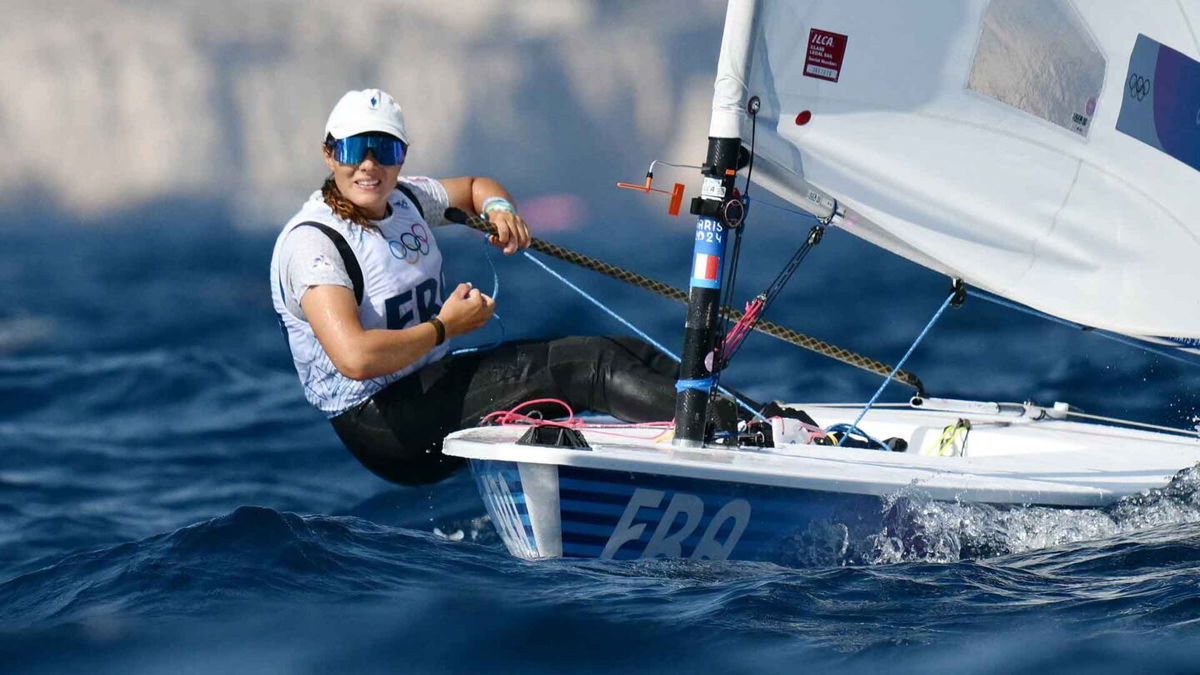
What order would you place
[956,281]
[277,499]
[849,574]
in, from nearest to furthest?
[849,574] → [956,281] → [277,499]

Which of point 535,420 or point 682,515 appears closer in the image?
point 682,515

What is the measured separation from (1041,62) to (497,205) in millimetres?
1766

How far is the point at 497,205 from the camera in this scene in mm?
4734

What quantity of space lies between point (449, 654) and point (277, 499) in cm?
292

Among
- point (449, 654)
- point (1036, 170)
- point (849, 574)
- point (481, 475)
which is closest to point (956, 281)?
point (1036, 170)

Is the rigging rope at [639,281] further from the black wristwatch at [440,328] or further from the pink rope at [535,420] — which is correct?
the black wristwatch at [440,328]

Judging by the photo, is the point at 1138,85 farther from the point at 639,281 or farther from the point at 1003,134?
the point at 639,281

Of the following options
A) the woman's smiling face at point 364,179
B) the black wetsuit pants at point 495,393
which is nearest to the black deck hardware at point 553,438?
the black wetsuit pants at point 495,393

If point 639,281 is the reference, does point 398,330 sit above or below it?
below

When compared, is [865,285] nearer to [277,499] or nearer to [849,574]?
[277,499]

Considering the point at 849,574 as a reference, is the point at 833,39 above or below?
above

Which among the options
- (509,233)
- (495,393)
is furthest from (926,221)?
(495,393)

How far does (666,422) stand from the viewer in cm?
440

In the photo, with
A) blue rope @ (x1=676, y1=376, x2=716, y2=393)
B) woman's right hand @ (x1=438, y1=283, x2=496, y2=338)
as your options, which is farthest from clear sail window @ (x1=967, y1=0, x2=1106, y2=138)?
woman's right hand @ (x1=438, y1=283, x2=496, y2=338)
